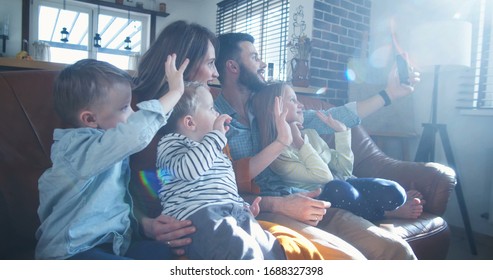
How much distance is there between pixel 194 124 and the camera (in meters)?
0.79

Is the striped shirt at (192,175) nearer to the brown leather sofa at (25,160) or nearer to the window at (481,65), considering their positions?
the brown leather sofa at (25,160)

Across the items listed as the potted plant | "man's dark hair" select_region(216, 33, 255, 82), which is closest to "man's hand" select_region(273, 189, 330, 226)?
"man's dark hair" select_region(216, 33, 255, 82)

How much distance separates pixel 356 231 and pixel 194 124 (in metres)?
0.49

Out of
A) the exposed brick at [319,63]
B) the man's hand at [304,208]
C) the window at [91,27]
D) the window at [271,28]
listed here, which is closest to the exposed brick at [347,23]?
the exposed brick at [319,63]

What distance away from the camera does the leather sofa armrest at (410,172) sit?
1224mm

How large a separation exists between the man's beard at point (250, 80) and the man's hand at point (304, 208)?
0.43m

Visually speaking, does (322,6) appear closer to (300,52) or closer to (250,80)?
(300,52)

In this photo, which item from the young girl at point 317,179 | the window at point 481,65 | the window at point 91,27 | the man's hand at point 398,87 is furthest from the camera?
the window at point 91,27

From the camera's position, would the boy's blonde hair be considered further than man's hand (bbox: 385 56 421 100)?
No

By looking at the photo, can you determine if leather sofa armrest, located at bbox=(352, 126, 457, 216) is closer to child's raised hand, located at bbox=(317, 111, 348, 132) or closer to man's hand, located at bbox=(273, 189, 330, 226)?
child's raised hand, located at bbox=(317, 111, 348, 132)

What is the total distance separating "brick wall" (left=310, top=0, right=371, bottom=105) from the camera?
2092 millimetres

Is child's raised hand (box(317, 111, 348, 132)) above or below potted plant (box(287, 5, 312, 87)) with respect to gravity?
below

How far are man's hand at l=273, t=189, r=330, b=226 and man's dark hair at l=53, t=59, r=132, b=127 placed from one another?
1.61ft
